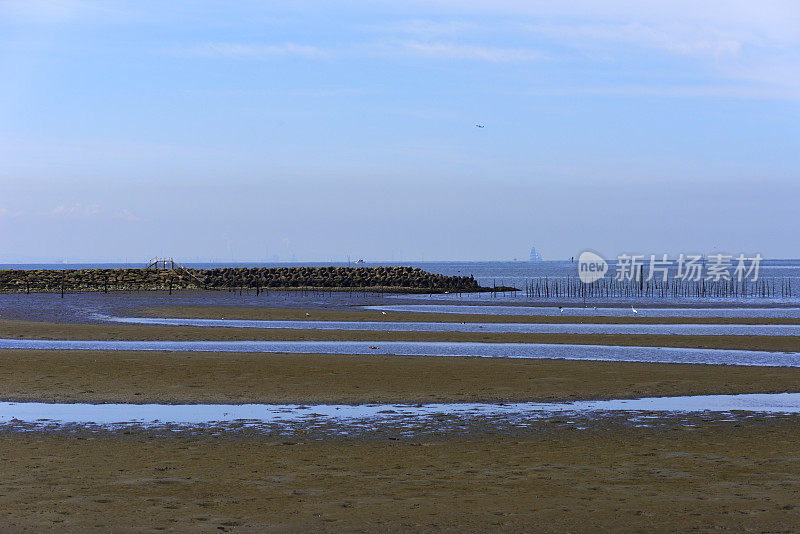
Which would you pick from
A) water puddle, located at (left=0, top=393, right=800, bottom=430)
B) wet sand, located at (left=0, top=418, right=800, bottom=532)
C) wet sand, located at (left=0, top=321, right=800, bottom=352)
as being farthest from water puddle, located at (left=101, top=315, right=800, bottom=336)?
wet sand, located at (left=0, top=418, right=800, bottom=532)

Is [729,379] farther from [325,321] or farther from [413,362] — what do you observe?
[325,321]

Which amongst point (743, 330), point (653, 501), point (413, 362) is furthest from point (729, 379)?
point (743, 330)

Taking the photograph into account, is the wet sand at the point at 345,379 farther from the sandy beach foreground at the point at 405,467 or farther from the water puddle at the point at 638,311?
the water puddle at the point at 638,311

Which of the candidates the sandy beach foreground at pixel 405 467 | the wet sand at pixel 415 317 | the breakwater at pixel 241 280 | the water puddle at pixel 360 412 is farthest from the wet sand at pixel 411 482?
the breakwater at pixel 241 280

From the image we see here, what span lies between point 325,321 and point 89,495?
37623 millimetres

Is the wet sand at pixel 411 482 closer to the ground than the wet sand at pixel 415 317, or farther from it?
farther from it

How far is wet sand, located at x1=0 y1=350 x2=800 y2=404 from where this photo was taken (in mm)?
19000

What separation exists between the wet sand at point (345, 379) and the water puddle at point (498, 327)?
14.5 meters

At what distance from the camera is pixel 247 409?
17.2m

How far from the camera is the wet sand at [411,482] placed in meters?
8.83

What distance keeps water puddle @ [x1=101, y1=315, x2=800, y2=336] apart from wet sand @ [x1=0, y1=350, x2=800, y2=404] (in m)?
14.5

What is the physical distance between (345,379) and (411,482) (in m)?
11.1

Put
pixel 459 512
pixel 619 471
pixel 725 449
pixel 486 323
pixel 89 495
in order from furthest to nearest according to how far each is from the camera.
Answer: pixel 486 323, pixel 725 449, pixel 619 471, pixel 89 495, pixel 459 512

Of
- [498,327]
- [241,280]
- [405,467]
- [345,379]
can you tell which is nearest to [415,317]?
[498,327]
